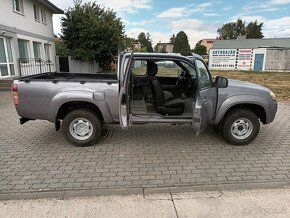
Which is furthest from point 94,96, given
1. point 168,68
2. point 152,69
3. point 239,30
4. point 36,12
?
point 239,30

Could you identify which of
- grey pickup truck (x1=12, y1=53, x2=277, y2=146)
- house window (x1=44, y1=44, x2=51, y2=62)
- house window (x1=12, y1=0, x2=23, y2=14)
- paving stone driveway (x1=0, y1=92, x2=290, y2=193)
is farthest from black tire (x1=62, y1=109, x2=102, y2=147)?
house window (x1=44, y1=44, x2=51, y2=62)

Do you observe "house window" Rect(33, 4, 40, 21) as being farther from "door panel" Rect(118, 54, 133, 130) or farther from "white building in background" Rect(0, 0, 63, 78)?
"door panel" Rect(118, 54, 133, 130)

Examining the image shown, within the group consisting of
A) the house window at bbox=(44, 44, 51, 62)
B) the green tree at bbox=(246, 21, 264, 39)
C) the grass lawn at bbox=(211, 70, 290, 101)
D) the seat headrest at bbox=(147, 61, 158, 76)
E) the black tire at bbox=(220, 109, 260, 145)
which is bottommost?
the grass lawn at bbox=(211, 70, 290, 101)

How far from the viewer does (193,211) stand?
9.48 ft

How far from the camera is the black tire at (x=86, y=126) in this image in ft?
15.1

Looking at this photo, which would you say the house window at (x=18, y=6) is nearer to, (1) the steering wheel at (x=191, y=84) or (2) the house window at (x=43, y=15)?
(2) the house window at (x=43, y=15)

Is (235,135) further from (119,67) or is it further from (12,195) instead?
(12,195)

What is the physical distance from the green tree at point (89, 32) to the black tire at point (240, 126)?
15.4 m

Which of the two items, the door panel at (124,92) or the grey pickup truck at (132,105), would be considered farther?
the grey pickup truck at (132,105)

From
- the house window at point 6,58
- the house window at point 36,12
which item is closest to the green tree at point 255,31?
the house window at point 36,12

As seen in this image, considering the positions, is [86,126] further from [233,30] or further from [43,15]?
[233,30]

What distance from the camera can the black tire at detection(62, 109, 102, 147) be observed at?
4609mm

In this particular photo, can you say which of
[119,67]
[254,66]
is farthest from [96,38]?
[254,66]

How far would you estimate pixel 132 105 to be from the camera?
17.1 ft
